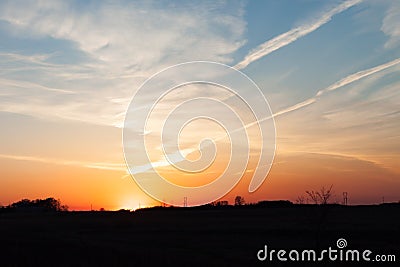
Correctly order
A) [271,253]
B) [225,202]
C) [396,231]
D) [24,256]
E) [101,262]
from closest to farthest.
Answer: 1. [101,262]
2. [24,256]
3. [271,253]
4. [396,231]
5. [225,202]

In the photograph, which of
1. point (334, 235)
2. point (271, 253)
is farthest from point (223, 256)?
point (334, 235)

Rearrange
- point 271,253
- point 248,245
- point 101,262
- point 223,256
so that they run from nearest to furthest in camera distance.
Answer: point 101,262, point 223,256, point 271,253, point 248,245

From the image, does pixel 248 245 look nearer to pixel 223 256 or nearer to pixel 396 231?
pixel 223 256

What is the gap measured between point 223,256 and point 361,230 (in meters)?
32.9

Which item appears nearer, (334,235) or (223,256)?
(223,256)

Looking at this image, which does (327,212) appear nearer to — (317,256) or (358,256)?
(317,256)

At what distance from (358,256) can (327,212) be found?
563 centimetres

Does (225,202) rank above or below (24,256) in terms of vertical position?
above

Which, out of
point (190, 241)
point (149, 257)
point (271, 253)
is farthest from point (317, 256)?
point (190, 241)

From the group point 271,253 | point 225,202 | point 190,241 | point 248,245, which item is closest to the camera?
point 271,253

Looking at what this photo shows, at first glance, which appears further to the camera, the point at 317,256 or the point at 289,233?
the point at 289,233

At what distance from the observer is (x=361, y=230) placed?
6856 cm

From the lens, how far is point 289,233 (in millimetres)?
68812

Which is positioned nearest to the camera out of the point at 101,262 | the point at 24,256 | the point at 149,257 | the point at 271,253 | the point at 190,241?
the point at 101,262
